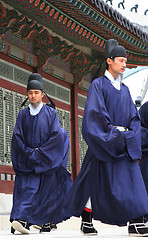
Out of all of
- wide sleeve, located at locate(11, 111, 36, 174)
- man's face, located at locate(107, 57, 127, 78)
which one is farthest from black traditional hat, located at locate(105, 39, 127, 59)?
wide sleeve, located at locate(11, 111, 36, 174)

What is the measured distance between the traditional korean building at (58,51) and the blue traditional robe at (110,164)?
4.04 meters

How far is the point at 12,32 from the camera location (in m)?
11.4

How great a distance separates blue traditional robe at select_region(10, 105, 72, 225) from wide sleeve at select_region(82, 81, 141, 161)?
5.67 ft

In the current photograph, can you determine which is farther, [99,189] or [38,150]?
[38,150]

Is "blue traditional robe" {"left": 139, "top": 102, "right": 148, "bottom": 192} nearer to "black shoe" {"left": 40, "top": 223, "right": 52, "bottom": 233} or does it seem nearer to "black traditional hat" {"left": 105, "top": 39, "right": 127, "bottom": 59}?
"black traditional hat" {"left": 105, "top": 39, "right": 127, "bottom": 59}

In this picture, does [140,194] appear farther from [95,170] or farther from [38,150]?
[38,150]

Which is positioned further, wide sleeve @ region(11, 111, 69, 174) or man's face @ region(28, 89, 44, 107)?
man's face @ region(28, 89, 44, 107)

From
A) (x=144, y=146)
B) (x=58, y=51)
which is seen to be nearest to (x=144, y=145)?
(x=144, y=146)

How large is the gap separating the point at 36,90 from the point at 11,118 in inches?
128

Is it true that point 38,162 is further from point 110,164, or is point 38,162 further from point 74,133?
point 74,133

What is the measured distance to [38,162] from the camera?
799 centimetres

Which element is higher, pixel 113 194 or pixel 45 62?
pixel 45 62

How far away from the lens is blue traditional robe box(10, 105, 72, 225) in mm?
7848

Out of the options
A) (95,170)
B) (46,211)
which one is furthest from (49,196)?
(95,170)
